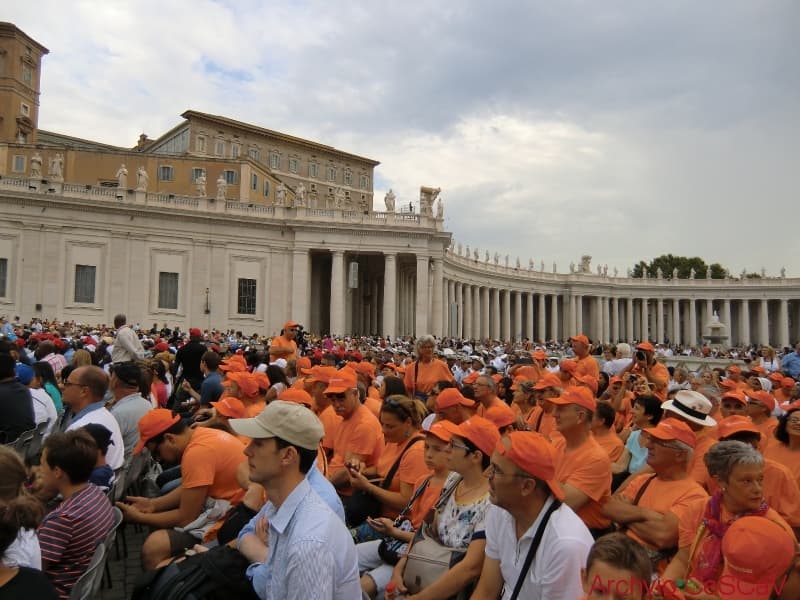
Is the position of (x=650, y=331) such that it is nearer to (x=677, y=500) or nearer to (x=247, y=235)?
(x=247, y=235)

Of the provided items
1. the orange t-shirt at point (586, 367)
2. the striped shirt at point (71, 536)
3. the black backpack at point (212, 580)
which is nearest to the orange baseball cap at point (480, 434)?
the black backpack at point (212, 580)

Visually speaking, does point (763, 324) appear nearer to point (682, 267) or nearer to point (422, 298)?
point (682, 267)

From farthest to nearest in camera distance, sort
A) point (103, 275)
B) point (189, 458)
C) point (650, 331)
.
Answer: point (650, 331)
point (103, 275)
point (189, 458)

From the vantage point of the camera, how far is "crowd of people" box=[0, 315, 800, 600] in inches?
146

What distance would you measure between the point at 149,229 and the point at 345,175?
40433mm

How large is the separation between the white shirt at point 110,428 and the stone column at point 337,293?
37.6 metres

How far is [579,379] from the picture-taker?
977cm

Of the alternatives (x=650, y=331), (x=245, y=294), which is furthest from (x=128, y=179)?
(x=650, y=331)

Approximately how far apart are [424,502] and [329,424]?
3054 mm

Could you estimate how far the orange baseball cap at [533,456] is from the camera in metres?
3.92

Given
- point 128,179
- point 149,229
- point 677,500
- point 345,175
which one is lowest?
point 677,500

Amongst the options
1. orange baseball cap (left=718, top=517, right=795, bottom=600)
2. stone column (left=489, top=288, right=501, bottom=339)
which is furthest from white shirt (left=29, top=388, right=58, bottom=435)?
stone column (left=489, top=288, right=501, bottom=339)

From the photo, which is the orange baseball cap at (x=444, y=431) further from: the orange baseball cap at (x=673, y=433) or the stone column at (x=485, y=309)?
the stone column at (x=485, y=309)

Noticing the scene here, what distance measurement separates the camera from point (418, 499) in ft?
18.8
